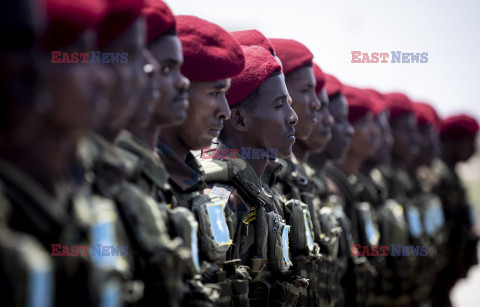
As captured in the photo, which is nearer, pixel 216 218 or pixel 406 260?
pixel 216 218

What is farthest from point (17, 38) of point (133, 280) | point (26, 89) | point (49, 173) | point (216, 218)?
point (216, 218)

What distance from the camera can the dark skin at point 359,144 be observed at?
9.35 metres

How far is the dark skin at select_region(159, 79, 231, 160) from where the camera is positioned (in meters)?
4.90

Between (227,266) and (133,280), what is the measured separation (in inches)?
51.4

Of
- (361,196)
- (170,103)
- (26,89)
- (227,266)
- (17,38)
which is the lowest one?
(361,196)

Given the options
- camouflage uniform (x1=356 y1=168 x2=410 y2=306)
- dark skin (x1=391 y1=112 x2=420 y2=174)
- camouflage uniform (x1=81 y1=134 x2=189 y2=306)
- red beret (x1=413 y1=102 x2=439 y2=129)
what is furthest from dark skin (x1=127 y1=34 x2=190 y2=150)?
red beret (x1=413 y1=102 x2=439 y2=129)

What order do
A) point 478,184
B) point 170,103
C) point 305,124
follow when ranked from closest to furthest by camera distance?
point 170,103
point 305,124
point 478,184

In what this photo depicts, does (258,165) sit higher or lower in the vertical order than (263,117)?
lower

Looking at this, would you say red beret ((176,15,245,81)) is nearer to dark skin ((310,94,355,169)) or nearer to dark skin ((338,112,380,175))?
dark skin ((310,94,355,169))

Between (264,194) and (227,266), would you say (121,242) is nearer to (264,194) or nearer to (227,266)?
(227,266)

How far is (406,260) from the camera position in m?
9.91

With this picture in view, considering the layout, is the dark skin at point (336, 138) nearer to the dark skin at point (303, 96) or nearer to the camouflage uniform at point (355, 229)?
the camouflage uniform at point (355, 229)

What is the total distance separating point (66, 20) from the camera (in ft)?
9.43

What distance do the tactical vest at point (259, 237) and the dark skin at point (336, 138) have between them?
2467 mm
